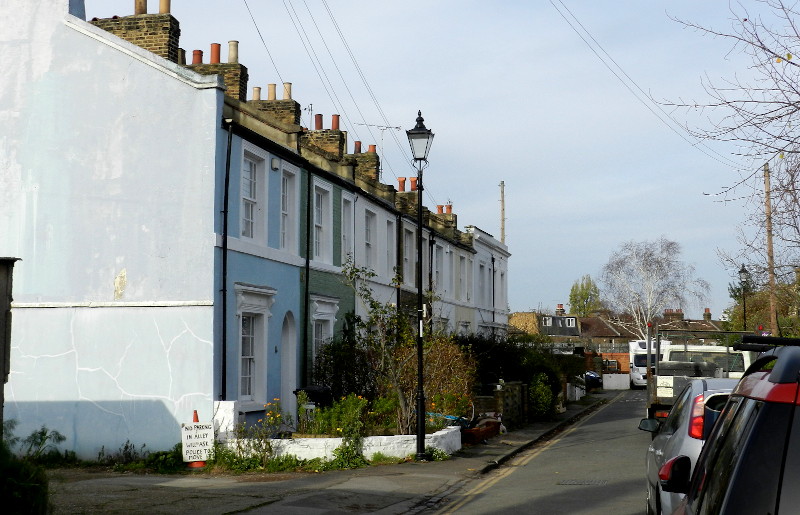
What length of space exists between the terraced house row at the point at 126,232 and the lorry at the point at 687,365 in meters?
10.5

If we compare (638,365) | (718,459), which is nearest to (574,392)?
(638,365)

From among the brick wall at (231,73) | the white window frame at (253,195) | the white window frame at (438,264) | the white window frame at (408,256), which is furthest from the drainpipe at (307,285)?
→ the white window frame at (438,264)

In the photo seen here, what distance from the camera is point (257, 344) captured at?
18.9m

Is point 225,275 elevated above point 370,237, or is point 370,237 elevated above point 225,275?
point 370,237

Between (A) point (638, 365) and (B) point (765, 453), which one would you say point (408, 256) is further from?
(A) point (638, 365)

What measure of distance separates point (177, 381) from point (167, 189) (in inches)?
140

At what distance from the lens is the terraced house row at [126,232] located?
16.8 metres

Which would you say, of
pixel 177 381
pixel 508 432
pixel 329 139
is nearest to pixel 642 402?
pixel 508 432

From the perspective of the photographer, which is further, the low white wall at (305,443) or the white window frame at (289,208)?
the white window frame at (289,208)

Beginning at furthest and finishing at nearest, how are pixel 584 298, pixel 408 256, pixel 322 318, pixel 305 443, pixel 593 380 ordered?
pixel 584 298 → pixel 593 380 → pixel 408 256 → pixel 322 318 → pixel 305 443

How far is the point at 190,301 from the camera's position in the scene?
55.0ft

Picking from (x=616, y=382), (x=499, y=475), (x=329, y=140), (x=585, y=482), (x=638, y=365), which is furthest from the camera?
(x=616, y=382)

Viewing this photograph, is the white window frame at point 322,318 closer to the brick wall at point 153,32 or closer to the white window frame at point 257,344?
the white window frame at point 257,344

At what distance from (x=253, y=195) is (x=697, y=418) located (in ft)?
39.4
